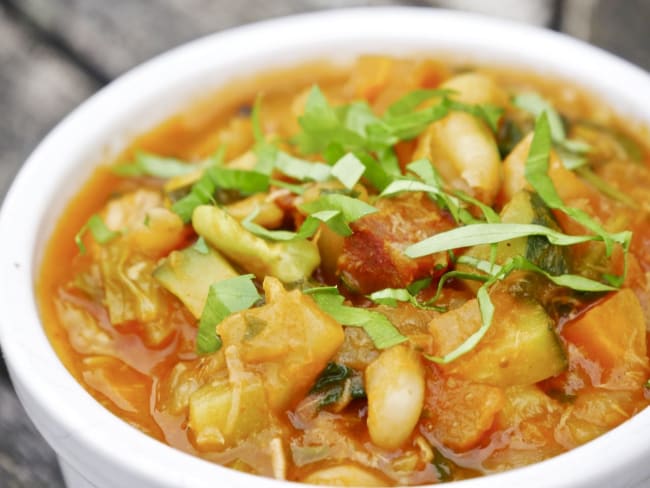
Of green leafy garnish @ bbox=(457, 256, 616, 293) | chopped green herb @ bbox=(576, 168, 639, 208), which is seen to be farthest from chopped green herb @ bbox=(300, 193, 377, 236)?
chopped green herb @ bbox=(576, 168, 639, 208)

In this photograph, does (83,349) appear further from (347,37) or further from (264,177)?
(347,37)

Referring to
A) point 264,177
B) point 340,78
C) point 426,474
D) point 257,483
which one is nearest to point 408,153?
point 264,177

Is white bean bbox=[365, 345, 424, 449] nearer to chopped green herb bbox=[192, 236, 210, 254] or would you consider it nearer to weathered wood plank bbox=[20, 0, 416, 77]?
chopped green herb bbox=[192, 236, 210, 254]

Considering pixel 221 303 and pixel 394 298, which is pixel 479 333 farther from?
pixel 221 303

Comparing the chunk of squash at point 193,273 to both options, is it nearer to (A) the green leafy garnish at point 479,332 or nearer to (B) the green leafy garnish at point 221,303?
(B) the green leafy garnish at point 221,303

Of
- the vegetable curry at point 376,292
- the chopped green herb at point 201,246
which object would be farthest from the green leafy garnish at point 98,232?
the chopped green herb at point 201,246

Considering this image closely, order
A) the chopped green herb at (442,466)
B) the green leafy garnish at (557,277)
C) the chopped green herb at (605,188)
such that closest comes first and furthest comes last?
the chopped green herb at (442,466)
the green leafy garnish at (557,277)
the chopped green herb at (605,188)
